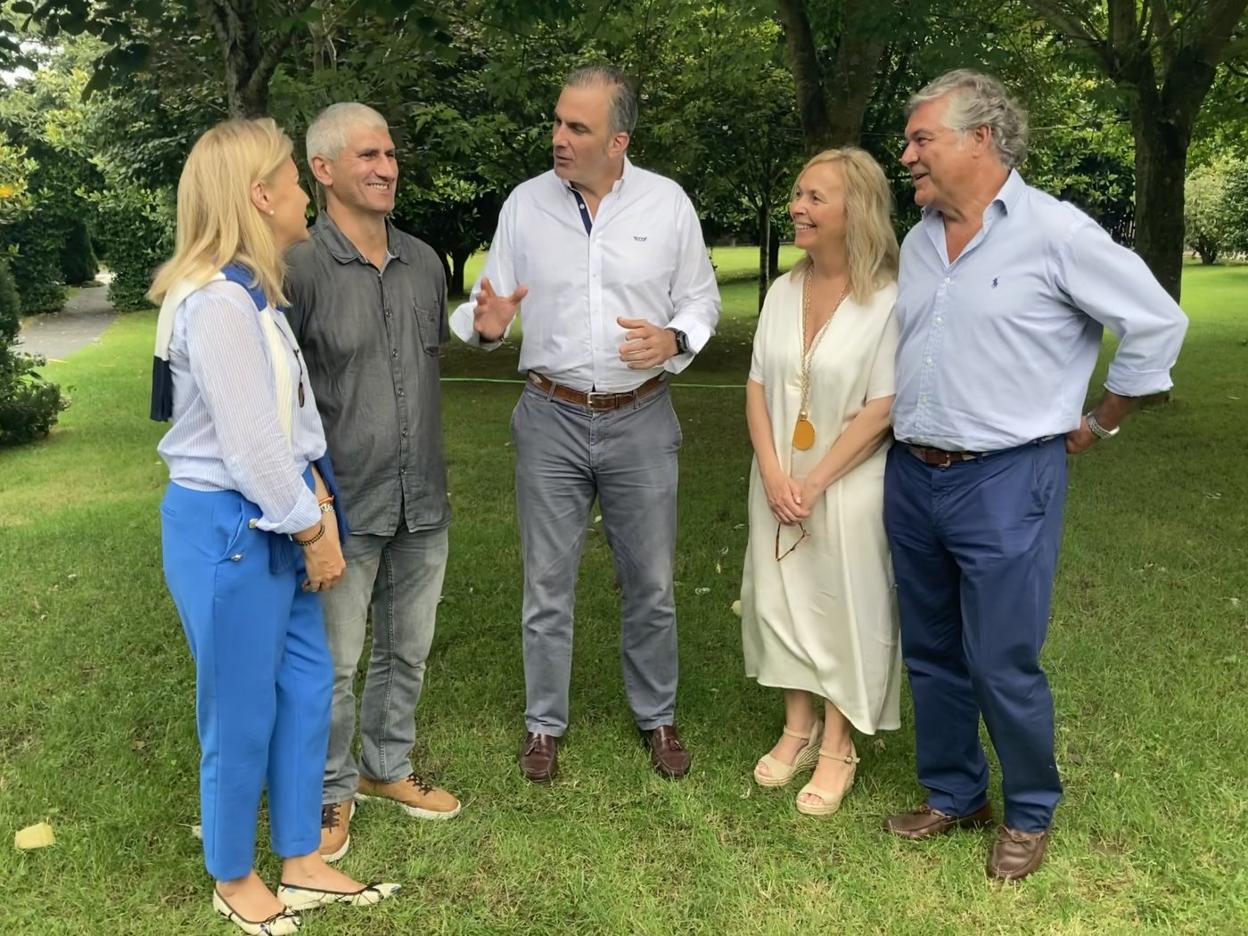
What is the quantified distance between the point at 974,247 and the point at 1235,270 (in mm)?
34813

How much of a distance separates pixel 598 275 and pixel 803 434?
2.72ft

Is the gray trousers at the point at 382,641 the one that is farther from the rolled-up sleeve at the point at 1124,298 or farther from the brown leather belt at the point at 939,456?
the rolled-up sleeve at the point at 1124,298

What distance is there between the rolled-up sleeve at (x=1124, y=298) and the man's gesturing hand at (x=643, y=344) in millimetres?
1161

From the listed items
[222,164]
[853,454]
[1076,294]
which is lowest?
[853,454]

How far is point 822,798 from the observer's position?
10.9 feet

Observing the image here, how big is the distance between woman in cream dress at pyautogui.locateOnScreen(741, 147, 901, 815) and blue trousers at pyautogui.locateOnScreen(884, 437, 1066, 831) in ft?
0.46

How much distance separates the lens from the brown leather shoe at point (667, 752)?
3508mm

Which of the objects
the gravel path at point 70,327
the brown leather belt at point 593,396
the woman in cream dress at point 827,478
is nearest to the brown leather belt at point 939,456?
the woman in cream dress at point 827,478

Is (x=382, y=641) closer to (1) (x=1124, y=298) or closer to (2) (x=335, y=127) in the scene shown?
(2) (x=335, y=127)

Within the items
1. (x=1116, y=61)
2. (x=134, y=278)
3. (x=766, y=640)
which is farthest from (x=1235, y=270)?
(x=766, y=640)

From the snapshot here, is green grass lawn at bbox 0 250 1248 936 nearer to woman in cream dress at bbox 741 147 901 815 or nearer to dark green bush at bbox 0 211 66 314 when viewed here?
woman in cream dress at bbox 741 147 901 815

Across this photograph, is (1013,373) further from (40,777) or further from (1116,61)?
(1116,61)

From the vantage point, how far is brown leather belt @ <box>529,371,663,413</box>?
334 centimetres

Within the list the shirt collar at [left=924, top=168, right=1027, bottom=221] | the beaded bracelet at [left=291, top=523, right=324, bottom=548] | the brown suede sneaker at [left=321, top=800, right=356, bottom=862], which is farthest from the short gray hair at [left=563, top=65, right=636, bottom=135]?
the brown suede sneaker at [left=321, top=800, right=356, bottom=862]
